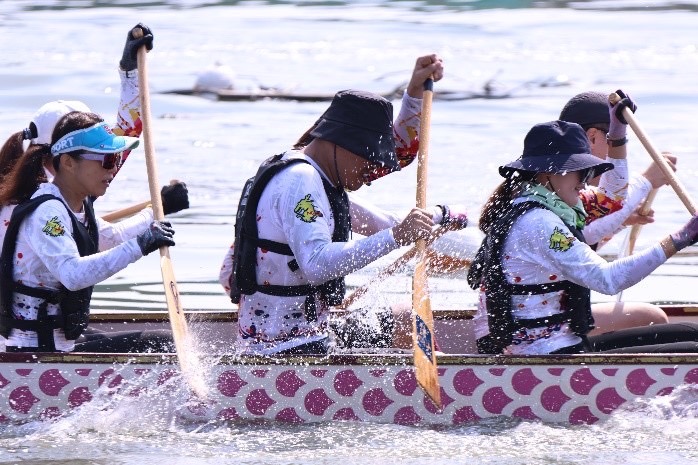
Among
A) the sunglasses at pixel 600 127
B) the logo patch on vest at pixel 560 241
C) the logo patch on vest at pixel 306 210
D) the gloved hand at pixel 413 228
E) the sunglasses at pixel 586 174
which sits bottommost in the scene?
the logo patch on vest at pixel 560 241

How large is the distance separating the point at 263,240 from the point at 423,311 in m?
0.77

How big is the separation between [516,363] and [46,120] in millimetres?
2375

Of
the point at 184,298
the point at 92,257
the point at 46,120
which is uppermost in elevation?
the point at 46,120

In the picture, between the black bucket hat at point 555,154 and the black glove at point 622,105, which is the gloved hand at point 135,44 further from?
the black glove at point 622,105

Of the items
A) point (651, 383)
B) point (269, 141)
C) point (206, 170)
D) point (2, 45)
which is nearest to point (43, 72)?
point (2, 45)

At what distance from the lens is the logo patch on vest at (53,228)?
5.96 metres

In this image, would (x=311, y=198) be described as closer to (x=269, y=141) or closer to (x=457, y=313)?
(x=457, y=313)

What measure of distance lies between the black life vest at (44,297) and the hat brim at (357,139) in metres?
1.13

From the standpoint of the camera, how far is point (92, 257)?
5.96m

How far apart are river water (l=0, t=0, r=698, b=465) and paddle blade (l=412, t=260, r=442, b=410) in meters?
0.28

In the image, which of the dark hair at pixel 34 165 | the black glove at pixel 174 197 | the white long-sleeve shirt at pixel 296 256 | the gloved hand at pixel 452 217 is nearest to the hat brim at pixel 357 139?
the white long-sleeve shirt at pixel 296 256

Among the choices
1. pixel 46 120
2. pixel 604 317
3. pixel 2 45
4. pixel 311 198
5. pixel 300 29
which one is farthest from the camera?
pixel 300 29

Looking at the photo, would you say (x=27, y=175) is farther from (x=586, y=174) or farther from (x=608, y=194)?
(x=608, y=194)

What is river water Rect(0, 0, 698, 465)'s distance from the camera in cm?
600
